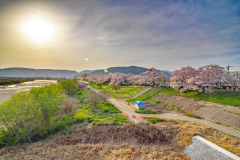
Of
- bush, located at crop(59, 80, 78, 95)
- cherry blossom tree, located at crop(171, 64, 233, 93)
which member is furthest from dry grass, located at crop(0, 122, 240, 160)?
bush, located at crop(59, 80, 78, 95)

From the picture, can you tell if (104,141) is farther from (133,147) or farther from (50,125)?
(50,125)

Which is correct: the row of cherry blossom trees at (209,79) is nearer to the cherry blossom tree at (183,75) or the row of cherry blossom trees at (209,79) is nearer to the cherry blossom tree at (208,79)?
the cherry blossom tree at (208,79)

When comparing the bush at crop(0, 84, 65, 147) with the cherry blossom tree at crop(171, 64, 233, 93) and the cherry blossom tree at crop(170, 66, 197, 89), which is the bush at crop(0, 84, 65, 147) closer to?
the cherry blossom tree at crop(171, 64, 233, 93)

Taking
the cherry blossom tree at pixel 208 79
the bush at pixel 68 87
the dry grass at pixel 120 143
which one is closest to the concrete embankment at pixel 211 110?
the cherry blossom tree at pixel 208 79

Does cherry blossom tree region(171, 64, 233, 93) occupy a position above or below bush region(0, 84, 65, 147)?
above

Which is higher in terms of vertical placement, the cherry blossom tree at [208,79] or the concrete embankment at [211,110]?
the cherry blossom tree at [208,79]

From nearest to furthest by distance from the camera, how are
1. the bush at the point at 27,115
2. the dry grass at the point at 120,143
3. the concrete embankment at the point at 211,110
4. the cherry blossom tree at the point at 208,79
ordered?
the dry grass at the point at 120,143 → the bush at the point at 27,115 → the concrete embankment at the point at 211,110 → the cherry blossom tree at the point at 208,79

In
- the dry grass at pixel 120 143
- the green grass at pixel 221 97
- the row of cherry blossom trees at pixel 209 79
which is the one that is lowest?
the dry grass at pixel 120 143

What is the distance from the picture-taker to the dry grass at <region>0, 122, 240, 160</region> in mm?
14969

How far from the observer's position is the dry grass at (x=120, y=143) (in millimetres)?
14969

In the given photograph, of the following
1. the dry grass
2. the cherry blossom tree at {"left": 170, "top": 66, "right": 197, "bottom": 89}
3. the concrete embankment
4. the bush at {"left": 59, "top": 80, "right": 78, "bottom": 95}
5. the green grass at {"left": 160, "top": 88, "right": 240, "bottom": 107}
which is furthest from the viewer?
the bush at {"left": 59, "top": 80, "right": 78, "bottom": 95}

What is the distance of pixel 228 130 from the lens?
2023 cm

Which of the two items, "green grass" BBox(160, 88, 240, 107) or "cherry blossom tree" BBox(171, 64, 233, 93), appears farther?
"cherry blossom tree" BBox(171, 64, 233, 93)

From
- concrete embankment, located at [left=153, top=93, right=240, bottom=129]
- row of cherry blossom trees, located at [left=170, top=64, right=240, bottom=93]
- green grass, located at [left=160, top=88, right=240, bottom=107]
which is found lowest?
concrete embankment, located at [left=153, top=93, right=240, bottom=129]
